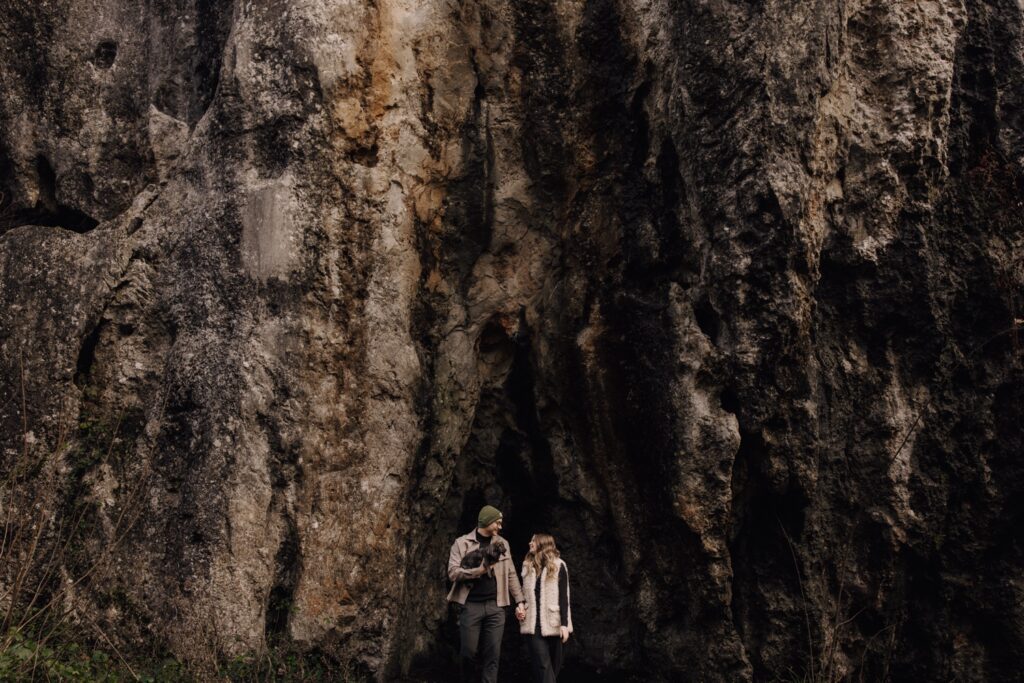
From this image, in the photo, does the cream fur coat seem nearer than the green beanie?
Yes

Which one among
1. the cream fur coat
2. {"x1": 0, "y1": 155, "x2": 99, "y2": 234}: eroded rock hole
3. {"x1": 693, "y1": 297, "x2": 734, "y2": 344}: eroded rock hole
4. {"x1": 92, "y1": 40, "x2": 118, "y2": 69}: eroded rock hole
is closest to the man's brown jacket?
the cream fur coat

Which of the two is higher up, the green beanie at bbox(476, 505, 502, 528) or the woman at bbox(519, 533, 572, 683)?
the green beanie at bbox(476, 505, 502, 528)

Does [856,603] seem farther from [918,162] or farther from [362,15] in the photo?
[362,15]

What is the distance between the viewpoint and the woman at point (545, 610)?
672 cm

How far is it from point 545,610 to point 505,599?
35 centimetres

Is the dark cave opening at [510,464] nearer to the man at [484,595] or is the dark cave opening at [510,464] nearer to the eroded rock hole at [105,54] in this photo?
the man at [484,595]

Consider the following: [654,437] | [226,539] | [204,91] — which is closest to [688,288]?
[654,437]

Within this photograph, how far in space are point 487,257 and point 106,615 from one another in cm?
408

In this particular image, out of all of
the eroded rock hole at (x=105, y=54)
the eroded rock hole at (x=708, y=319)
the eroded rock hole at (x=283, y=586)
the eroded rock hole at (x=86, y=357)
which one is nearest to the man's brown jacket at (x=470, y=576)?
the eroded rock hole at (x=283, y=586)

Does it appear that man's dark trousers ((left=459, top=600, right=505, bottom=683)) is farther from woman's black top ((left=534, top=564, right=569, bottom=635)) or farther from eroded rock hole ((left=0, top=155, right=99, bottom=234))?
eroded rock hole ((left=0, top=155, right=99, bottom=234))

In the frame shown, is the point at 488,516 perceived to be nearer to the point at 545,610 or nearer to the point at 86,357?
the point at 545,610

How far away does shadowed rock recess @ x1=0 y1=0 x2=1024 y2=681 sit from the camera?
6.82 meters

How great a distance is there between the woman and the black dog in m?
0.32

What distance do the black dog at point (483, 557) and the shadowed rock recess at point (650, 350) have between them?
2.32ft
